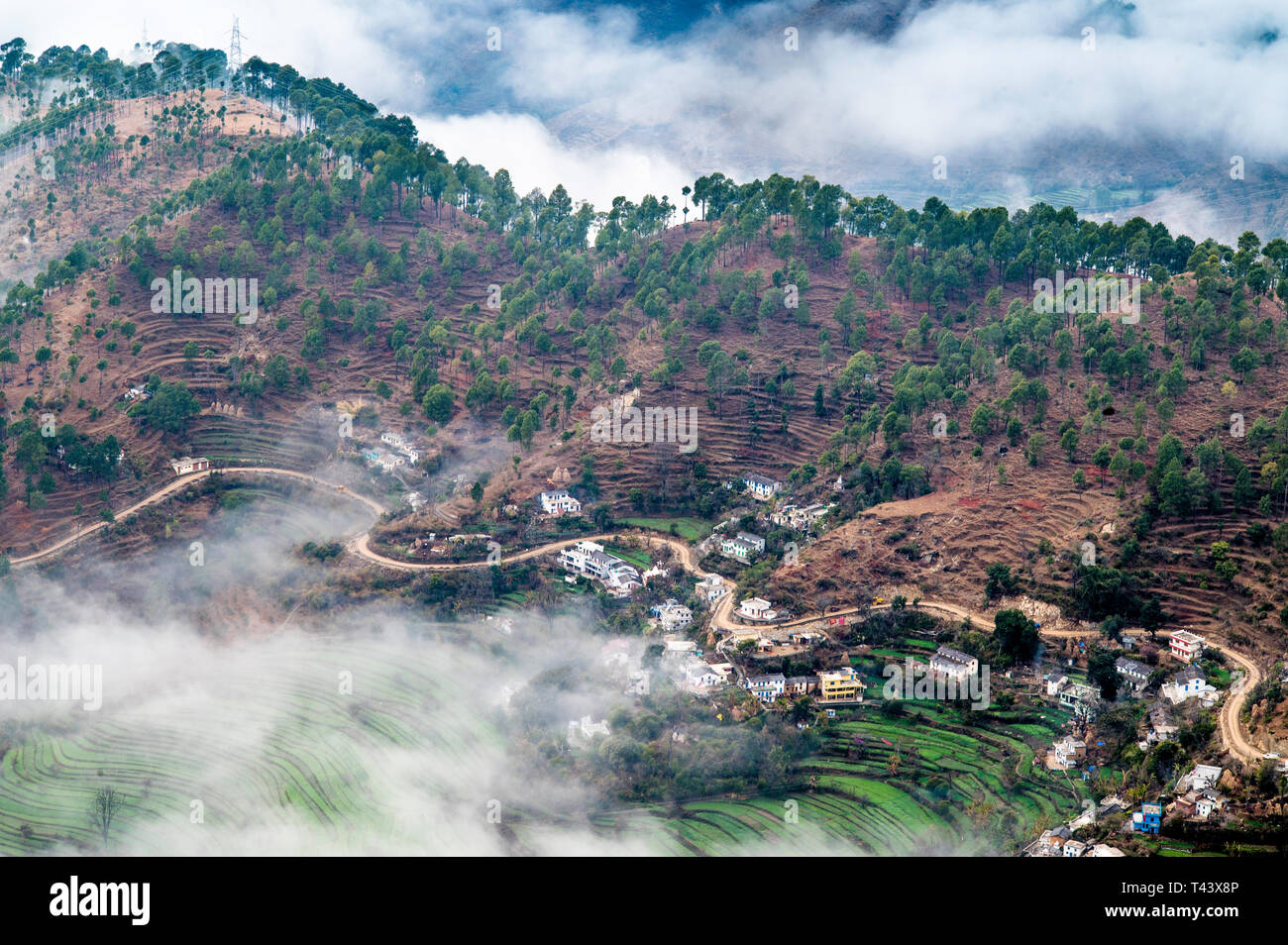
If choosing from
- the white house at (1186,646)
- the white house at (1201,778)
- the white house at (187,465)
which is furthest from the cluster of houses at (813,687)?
the white house at (187,465)

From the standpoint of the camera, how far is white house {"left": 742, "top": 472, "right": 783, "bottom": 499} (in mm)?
63938

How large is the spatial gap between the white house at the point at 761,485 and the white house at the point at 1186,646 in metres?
20.4

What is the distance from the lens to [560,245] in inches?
3201

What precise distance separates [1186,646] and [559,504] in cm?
2889

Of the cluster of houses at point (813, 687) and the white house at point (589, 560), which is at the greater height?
the white house at point (589, 560)

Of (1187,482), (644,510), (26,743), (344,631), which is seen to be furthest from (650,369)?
(26,743)

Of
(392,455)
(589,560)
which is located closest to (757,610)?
(589,560)

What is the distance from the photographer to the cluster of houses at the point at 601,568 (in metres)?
58.2

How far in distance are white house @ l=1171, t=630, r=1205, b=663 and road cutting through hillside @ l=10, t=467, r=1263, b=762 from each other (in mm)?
612

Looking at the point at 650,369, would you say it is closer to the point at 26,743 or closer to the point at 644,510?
the point at 644,510

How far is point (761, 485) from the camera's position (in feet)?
211

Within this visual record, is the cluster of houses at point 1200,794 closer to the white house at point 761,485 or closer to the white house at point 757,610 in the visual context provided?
the white house at point 757,610

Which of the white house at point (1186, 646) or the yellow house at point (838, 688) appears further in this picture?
the yellow house at point (838, 688)

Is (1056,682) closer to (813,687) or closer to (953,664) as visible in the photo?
(953,664)
